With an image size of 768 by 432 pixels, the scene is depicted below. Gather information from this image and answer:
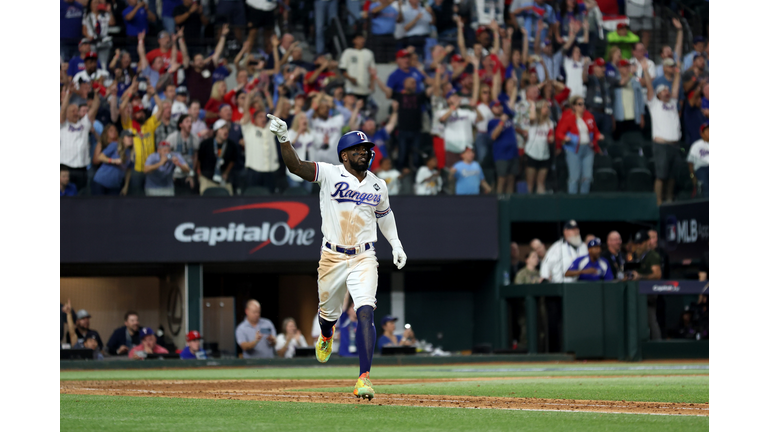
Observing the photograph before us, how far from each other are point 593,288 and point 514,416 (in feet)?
31.0

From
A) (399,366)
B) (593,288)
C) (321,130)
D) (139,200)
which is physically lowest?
(399,366)

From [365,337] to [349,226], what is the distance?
864mm

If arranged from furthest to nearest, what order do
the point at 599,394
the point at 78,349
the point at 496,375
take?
the point at 78,349 < the point at 496,375 < the point at 599,394

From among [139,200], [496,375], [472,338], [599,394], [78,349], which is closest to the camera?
[599,394]

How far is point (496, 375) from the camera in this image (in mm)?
11273

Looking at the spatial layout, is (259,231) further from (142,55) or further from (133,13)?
(133,13)

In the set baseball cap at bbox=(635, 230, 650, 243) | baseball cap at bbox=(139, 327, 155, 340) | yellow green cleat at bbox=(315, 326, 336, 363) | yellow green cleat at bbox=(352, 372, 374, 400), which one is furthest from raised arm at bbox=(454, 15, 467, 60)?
yellow green cleat at bbox=(352, 372, 374, 400)

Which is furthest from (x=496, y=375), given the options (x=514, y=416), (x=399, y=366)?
(x=514, y=416)

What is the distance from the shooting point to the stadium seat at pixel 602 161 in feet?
54.3

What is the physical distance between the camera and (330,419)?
5.28m

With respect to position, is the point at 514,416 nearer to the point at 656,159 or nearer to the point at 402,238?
the point at 402,238

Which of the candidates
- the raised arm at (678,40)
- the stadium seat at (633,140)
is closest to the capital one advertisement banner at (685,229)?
the stadium seat at (633,140)

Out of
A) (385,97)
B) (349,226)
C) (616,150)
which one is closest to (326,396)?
(349,226)

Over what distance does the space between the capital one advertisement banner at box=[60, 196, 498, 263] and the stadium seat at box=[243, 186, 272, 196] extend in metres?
0.09
